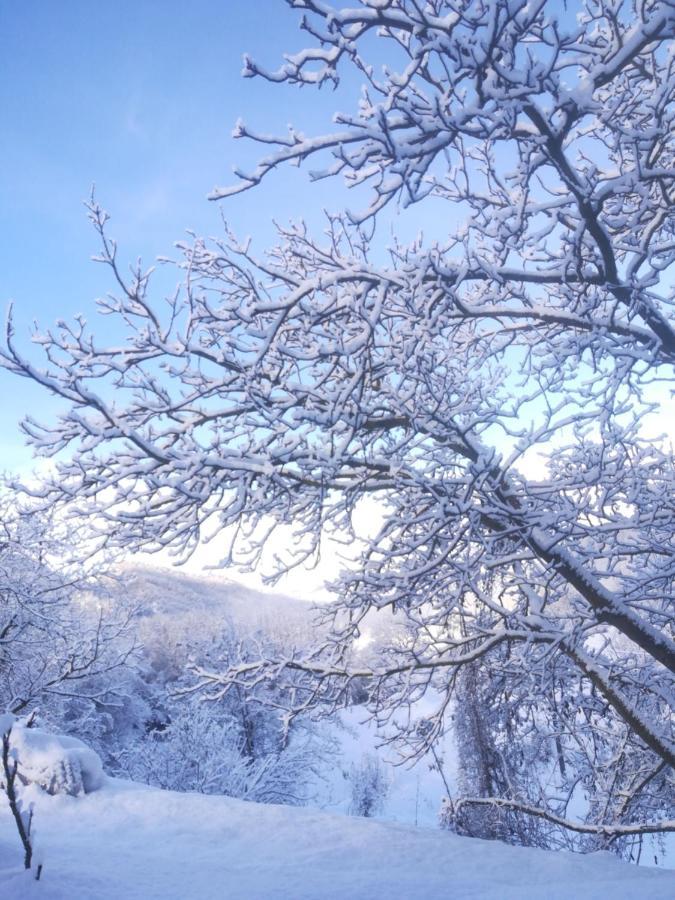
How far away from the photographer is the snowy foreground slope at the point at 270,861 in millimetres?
3531

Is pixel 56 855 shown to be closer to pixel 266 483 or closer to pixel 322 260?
pixel 266 483

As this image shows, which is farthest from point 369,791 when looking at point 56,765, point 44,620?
point 56,765

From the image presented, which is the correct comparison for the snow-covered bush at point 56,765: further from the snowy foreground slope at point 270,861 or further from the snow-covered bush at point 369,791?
the snow-covered bush at point 369,791

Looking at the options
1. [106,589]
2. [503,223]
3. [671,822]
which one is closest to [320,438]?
[503,223]

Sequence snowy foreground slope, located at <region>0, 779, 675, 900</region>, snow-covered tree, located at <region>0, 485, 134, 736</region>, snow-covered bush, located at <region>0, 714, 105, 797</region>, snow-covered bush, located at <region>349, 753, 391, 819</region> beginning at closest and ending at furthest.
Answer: snowy foreground slope, located at <region>0, 779, 675, 900</region> → snow-covered bush, located at <region>0, 714, 105, 797</region> → snow-covered tree, located at <region>0, 485, 134, 736</region> → snow-covered bush, located at <region>349, 753, 391, 819</region>

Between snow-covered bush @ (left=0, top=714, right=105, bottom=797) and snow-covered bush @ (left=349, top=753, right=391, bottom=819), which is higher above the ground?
snow-covered bush @ (left=0, top=714, right=105, bottom=797)

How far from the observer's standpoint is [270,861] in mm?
4410

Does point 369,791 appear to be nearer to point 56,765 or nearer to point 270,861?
point 56,765

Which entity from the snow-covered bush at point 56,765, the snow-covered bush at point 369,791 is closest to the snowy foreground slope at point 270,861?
the snow-covered bush at point 56,765

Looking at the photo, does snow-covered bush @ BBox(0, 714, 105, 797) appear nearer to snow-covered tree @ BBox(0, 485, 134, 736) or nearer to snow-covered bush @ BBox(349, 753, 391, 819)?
snow-covered tree @ BBox(0, 485, 134, 736)

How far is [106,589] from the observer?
12.4 meters

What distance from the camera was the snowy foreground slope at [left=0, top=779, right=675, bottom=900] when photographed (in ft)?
11.6

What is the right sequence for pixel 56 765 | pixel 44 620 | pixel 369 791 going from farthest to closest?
pixel 369 791 → pixel 44 620 → pixel 56 765

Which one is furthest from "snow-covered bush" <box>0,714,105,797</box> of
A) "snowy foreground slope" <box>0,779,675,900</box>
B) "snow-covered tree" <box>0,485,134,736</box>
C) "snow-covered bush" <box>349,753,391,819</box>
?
"snow-covered bush" <box>349,753,391,819</box>
